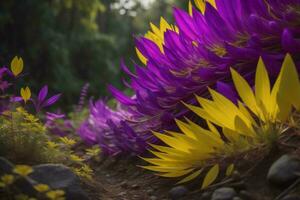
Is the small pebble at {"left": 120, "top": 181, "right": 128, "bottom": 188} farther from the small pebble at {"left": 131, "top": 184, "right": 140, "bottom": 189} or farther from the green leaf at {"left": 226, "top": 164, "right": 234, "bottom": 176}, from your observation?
the green leaf at {"left": 226, "top": 164, "right": 234, "bottom": 176}

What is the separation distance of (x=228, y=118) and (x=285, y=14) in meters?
0.53

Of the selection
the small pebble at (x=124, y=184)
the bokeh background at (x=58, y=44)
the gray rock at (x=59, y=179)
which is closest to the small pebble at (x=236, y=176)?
the gray rock at (x=59, y=179)

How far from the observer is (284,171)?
1328 millimetres

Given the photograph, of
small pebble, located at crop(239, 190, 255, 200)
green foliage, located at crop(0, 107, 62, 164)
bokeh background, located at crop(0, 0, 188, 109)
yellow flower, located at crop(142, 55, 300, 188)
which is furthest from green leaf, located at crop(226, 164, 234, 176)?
bokeh background, located at crop(0, 0, 188, 109)

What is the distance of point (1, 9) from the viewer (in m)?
8.22

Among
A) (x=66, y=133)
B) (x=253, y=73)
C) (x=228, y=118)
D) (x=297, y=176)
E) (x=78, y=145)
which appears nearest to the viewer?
(x=297, y=176)

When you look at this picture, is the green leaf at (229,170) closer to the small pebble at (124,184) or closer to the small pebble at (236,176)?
the small pebble at (236,176)

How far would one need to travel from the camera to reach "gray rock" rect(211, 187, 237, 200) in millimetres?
1341

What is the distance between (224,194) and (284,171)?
199 mm

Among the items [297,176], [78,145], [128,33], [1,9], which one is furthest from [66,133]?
[128,33]

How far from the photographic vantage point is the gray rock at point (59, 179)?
55.6 inches

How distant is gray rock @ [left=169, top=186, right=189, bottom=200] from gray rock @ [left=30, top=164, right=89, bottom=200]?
327mm

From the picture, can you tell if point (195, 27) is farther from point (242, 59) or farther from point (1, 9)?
point (1, 9)

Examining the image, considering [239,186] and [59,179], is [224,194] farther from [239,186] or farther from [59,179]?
[59,179]
